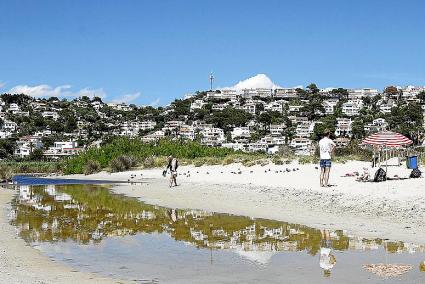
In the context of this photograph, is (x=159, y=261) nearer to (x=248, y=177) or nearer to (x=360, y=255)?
(x=360, y=255)

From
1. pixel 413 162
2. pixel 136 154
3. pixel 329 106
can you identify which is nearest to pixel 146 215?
pixel 413 162

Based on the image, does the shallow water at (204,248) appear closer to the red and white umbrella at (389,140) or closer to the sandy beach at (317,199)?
the sandy beach at (317,199)

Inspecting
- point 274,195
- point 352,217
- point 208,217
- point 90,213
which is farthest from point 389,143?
point 90,213

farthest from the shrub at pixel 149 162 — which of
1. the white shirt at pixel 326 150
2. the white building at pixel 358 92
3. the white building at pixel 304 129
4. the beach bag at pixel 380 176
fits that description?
the white building at pixel 358 92

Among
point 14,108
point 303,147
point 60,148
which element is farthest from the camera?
point 14,108

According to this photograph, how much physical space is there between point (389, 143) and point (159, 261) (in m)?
11.7

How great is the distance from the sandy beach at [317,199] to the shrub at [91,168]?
51.5 feet

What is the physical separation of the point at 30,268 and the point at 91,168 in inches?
1308

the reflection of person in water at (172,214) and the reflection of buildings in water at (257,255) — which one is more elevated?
the reflection of person in water at (172,214)

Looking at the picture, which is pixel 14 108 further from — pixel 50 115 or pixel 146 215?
pixel 146 215

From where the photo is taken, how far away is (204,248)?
33.4 feet

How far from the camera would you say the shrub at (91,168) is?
4059 centimetres

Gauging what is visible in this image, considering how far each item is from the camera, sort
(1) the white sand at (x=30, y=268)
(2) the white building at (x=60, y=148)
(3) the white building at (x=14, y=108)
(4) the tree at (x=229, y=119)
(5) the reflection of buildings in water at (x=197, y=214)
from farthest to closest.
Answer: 1. (3) the white building at (x=14, y=108)
2. (4) the tree at (x=229, y=119)
3. (2) the white building at (x=60, y=148)
4. (5) the reflection of buildings in water at (x=197, y=214)
5. (1) the white sand at (x=30, y=268)

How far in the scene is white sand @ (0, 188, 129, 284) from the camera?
297 inches
